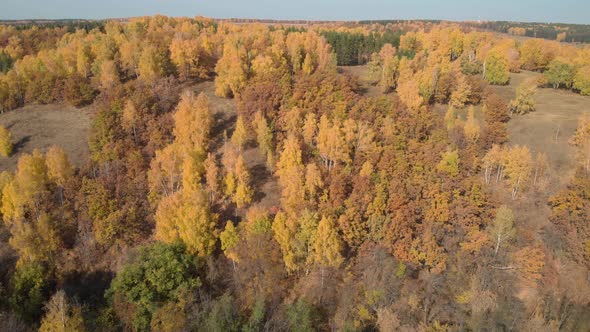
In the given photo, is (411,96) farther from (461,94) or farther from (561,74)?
(561,74)

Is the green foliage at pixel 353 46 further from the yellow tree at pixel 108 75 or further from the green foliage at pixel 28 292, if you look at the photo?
the green foliage at pixel 28 292

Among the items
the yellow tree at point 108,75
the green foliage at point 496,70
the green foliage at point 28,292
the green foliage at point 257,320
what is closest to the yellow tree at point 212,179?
the green foliage at point 257,320

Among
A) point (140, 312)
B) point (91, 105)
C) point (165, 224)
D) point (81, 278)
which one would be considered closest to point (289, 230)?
point (165, 224)

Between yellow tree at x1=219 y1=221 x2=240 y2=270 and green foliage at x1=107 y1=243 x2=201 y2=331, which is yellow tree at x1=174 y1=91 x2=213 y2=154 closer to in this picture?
yellow tree at x1=219 y1=221 x2=240 y2=270

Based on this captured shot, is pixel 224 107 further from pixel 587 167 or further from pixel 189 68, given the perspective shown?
pixel 587 167

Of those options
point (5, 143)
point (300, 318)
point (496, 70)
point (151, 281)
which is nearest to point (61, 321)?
point (151, 281)
